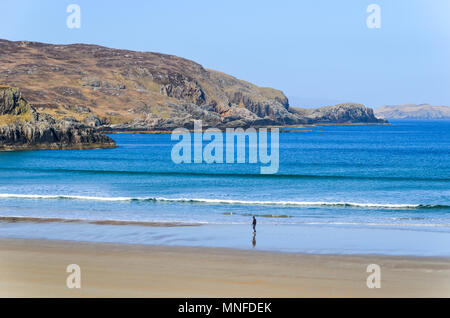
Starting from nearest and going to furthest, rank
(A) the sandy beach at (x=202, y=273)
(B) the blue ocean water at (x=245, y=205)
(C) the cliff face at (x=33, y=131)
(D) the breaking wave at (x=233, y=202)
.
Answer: (A) the sandy beach at (x=202, y=273) < (B) the blue ocean water at (x=245, y=205) < (D) the breaking wave at (x=233, y=202) < (C) the cliff face at (x=33, y=131)

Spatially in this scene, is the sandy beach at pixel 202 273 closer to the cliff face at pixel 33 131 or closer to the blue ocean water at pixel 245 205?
the blue ocean water at pixel 245 205

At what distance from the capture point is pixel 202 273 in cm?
1647

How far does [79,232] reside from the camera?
2364 centimetres

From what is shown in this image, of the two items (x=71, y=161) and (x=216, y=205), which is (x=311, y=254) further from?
(x=71, y=161)

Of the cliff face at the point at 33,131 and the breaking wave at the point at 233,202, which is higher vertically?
the cliff face at the point at 33,131

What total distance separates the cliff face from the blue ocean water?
83.6ft

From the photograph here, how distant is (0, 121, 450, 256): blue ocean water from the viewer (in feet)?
72.8

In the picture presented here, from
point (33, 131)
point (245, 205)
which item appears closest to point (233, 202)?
point (245, 205)

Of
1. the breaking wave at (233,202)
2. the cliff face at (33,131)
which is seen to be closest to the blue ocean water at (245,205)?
the breaking wave at (233,202)

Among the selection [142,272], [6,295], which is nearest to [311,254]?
[142,272]

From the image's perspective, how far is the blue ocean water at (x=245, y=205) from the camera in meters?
22.2

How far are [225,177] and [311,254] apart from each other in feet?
101

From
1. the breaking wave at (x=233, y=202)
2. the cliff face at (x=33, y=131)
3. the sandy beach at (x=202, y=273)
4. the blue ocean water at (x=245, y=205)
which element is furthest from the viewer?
the cliff face at (x=33, y=131)

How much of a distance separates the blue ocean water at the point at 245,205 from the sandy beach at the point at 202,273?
171cm
